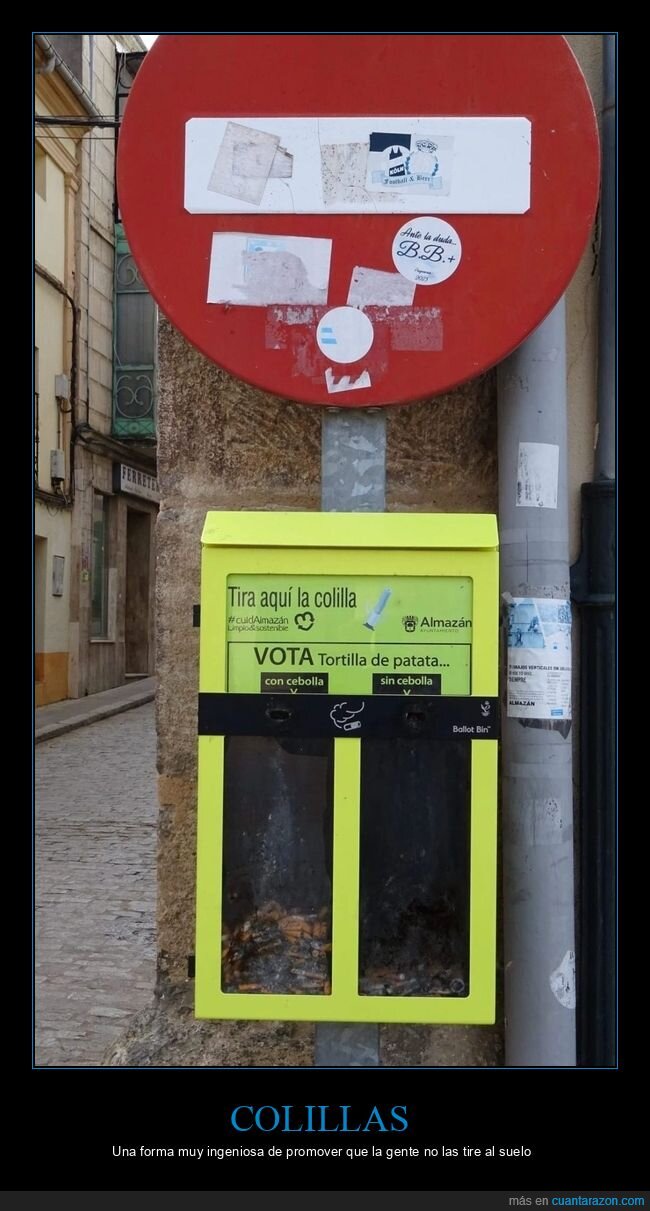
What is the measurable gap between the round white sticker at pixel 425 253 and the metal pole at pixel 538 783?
314mm

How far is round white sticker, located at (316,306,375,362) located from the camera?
2.08 meters

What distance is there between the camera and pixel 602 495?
8.27 ft

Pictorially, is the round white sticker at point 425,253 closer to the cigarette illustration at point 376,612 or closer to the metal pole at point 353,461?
the metal pole at point 353,461

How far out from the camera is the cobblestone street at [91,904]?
165 inches

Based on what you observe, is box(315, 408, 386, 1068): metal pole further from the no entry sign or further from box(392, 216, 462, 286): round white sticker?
box(392, 216, 462, 286): round white sticker

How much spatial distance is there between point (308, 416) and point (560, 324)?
0.64 meters

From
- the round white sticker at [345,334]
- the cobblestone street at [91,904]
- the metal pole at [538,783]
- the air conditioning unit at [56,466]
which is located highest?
the air conditioning unit at [56,466]

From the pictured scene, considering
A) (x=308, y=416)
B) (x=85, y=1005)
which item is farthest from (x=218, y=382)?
(x=85, y=1005)

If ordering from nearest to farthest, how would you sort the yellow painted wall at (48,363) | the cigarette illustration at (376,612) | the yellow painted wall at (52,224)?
the cigarette illustration at (376,612) → the yellow painted wall at (52,224) → the yellow painted wall at (48,363)

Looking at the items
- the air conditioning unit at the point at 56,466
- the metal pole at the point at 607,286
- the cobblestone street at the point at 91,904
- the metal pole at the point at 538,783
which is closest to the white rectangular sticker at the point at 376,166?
the metal pole at the point at 538,783

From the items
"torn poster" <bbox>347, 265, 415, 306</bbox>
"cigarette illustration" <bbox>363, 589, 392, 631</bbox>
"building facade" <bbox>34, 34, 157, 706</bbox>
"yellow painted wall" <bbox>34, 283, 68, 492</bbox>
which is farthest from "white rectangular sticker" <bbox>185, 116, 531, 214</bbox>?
"yellow painted wall" <bbox>34, 283, 68, 492</bbox>

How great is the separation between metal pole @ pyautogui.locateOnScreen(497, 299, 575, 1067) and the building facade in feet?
38.5

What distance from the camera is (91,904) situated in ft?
18.9

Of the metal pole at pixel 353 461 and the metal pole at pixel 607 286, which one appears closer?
the metal pole at pixel 353 461
